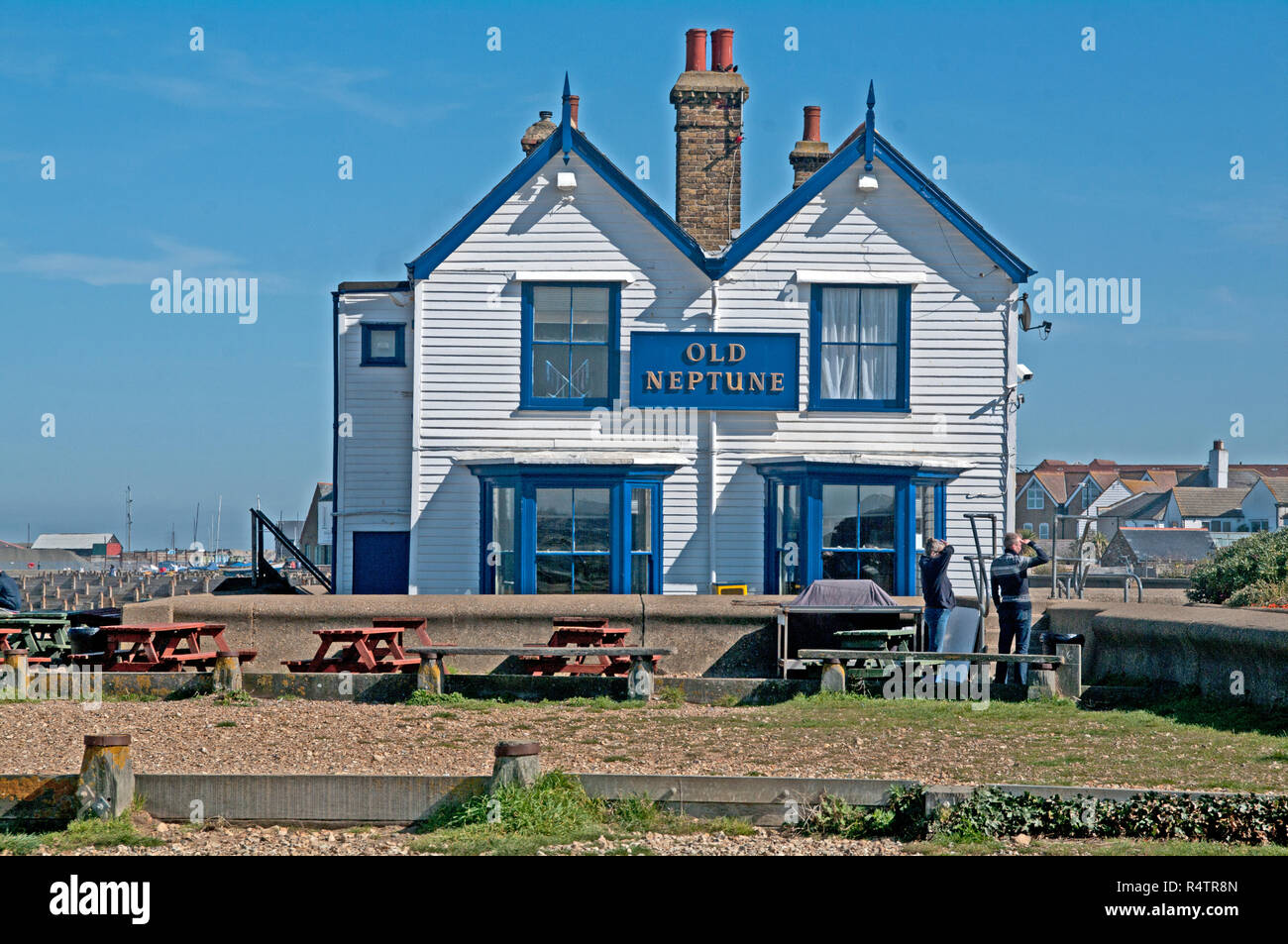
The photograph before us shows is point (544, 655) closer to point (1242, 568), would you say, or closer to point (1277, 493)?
point (1242, 568)

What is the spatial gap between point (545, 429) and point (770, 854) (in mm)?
13020

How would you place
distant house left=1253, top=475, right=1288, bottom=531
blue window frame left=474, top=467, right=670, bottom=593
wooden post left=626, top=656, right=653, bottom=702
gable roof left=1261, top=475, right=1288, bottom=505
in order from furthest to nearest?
1. gable roof left=1261, top=475, right=1288, bottom=505
2. distant house left=1253, top=475, right=1288, bottom=531
3. blue window frame left=474, top=467, right=670, bottom=593
4. wooden post left=626, top=656, right=653, bottom=702

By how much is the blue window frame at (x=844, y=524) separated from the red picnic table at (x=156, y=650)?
25.4 feet

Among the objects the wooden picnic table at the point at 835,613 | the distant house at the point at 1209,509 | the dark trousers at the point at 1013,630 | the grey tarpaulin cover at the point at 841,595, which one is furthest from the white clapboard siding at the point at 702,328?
the distant house at the point at 1209,509

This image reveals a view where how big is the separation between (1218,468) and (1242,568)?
3636 inches

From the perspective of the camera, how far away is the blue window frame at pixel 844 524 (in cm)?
2123

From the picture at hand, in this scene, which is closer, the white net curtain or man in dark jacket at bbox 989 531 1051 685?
man in dark jacket at bbox 989 531 1051 685

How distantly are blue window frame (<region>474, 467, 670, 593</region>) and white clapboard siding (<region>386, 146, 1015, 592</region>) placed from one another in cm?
32

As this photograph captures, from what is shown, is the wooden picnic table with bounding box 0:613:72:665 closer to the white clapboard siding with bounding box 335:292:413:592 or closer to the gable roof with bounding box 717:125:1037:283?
the white clapboard siding with bounding box 335:292:413:592

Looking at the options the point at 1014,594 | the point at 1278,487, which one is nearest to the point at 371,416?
the point at 1014,594

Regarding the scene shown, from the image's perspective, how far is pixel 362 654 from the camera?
54.4 ft

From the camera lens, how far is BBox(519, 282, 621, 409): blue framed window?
856 inches

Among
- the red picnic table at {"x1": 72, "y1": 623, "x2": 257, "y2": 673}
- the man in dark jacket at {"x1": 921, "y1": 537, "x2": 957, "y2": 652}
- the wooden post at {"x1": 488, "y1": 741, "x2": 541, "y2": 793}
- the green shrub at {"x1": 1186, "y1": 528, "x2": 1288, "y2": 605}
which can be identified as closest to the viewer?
the wooden post at {"x1": 488, "y1": 741, "x2": 541, "y2": 793}
